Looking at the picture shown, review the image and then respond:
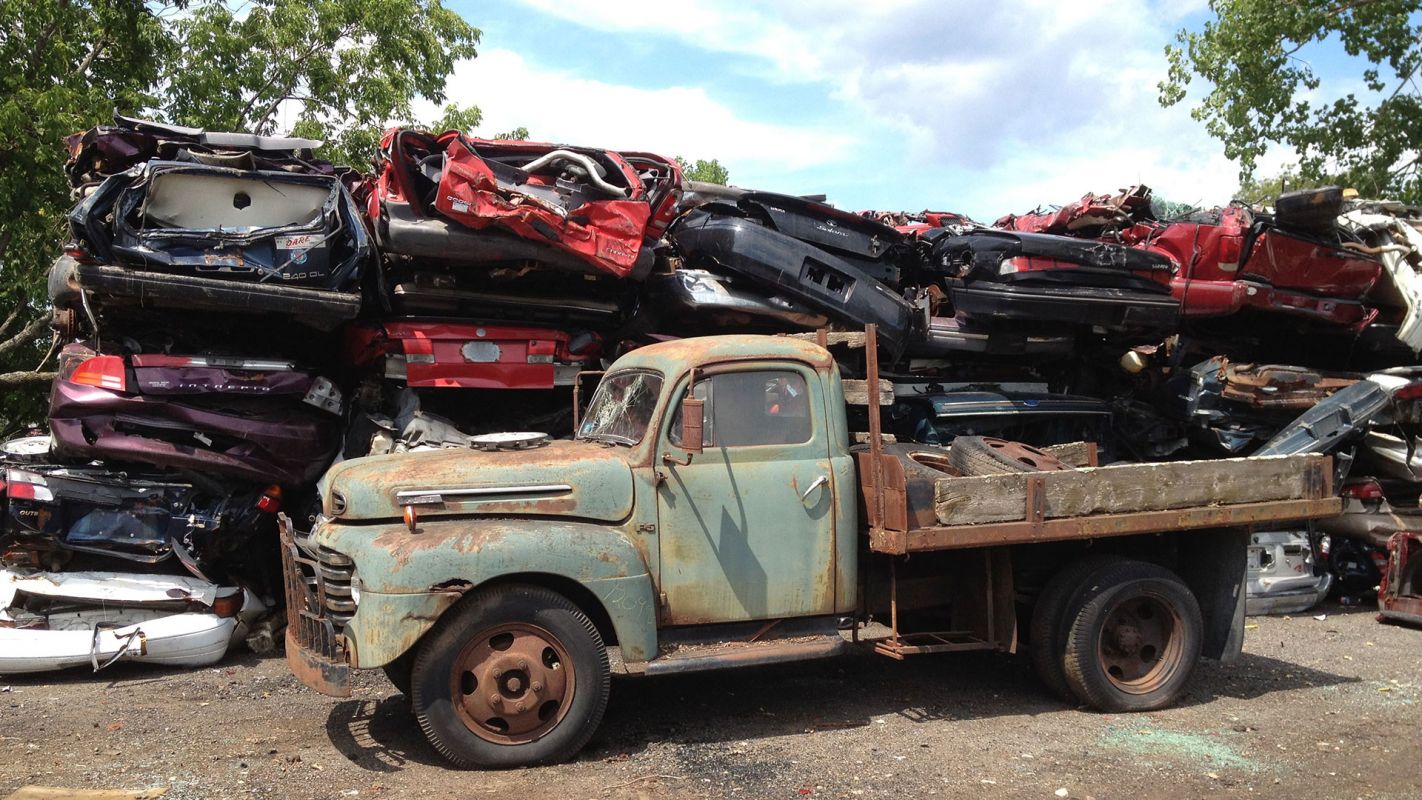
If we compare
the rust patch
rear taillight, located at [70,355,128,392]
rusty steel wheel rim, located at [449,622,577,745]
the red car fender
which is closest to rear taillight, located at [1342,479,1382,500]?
the red car fender

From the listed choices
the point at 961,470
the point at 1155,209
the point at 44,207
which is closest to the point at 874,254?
the point at 961,470

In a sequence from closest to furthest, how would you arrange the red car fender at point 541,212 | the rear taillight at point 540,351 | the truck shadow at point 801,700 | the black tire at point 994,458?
the truck shadow at point 801,700
the black tire at point 994,458
the red car fender at point 541,212
the rear taillight at point 540,351

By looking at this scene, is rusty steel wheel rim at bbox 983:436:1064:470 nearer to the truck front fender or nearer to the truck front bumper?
the truck front fender

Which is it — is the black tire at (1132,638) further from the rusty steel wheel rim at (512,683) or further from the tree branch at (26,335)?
the tree branch at (26,335)

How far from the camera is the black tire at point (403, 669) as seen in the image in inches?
199

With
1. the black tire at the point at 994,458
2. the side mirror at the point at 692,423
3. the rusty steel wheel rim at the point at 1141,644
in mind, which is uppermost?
the side mirror at the point at 692,423

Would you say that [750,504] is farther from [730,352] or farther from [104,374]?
[104,374]

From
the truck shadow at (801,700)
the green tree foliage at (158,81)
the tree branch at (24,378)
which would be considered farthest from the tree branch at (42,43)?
the truck shadow at (801,700)

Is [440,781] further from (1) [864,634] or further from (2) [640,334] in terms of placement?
(2) [640,334]

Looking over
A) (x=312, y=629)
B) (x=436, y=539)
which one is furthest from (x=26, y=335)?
(x=436, y=539)

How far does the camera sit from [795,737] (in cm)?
548

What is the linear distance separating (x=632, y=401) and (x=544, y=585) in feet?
3.78

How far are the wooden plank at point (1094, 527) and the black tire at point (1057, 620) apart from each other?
0.23 meters

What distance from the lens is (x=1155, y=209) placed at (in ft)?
35.1
